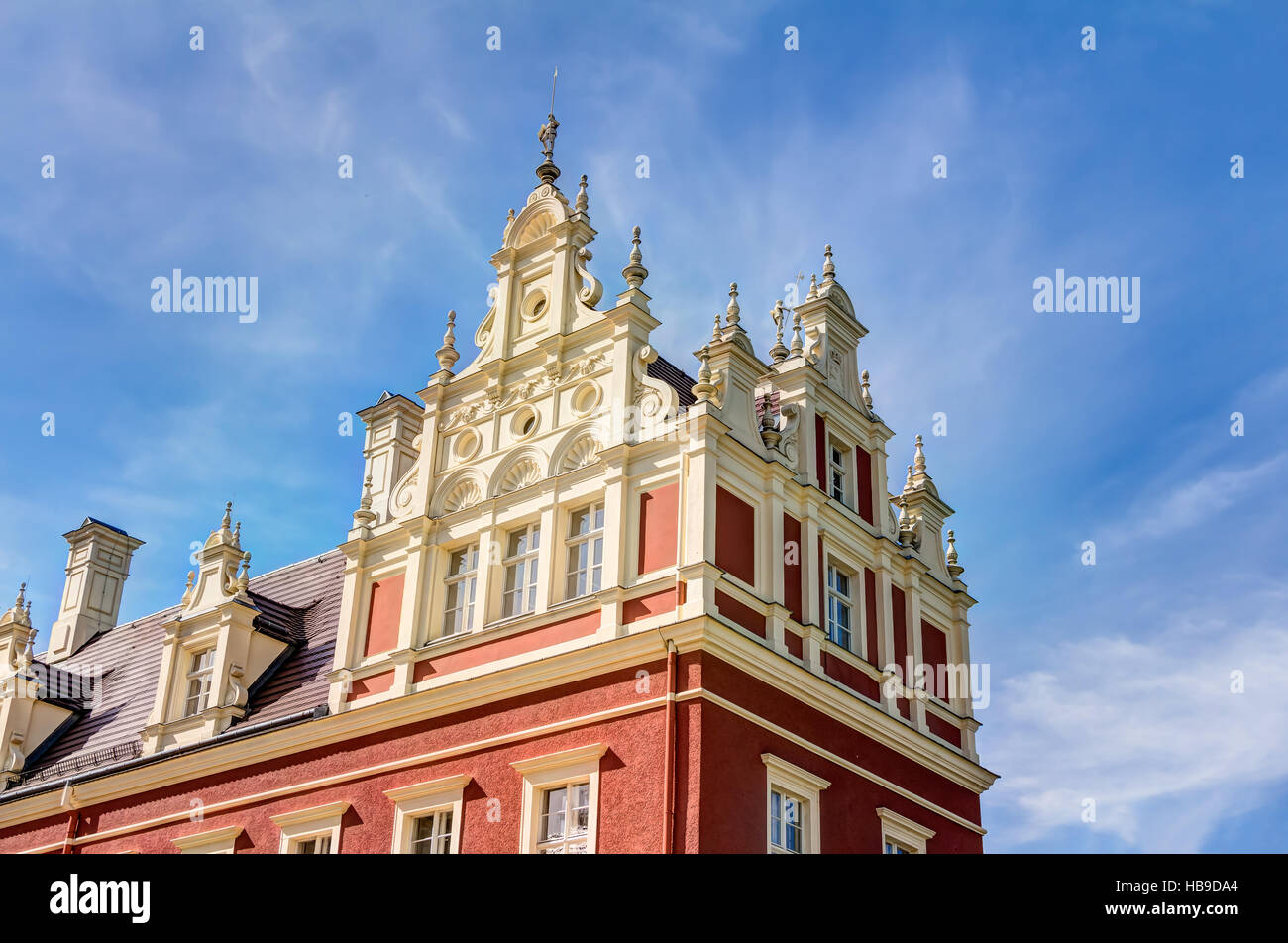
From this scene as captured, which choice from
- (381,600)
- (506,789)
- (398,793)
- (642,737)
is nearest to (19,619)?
(381,600)

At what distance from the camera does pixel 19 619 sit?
36500 millimetres

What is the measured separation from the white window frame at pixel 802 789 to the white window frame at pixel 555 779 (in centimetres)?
249

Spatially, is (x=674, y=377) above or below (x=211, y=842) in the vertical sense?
above

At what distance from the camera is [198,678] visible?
97.4ft

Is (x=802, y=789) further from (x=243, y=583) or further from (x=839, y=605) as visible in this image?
(x=243, y=583)

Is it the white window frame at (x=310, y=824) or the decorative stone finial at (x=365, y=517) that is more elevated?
the decorative stone finial at (x=365, y=517)

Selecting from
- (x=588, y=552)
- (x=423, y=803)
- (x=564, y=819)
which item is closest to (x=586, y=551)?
(x=588, y=552)

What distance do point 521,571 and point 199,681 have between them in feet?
30.0

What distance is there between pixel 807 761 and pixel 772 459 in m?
4.91

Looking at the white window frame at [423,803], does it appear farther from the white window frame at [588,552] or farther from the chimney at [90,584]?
the chimney at [90,584]

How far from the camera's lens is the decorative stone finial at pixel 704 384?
23.2 m

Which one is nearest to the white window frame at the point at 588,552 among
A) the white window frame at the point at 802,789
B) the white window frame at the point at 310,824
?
the white window frame at the point at 802,789

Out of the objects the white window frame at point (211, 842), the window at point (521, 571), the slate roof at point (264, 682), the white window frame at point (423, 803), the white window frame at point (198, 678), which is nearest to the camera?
the white window frame at point (423, 803)

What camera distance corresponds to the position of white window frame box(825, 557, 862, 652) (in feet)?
81.4
